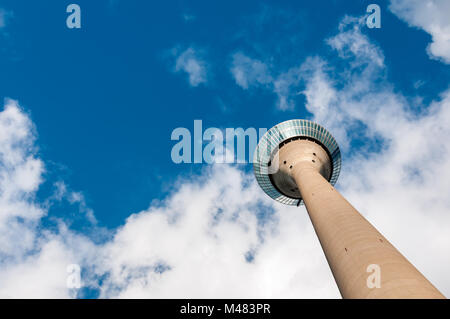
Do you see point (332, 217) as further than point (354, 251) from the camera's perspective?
Yes

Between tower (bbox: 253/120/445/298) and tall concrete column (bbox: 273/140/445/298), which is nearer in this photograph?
tall concrete column (bbox: 273/140/445/298)

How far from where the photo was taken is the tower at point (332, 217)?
1422 centimetres

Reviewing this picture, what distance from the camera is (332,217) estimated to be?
827 inches

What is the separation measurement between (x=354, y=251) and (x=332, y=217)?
402 cm

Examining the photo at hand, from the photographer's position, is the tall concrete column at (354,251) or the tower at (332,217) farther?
the tower at (332,217)

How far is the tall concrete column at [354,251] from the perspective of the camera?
13742 millimetres

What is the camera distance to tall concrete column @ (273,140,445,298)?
13742mm

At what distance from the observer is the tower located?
14.2 m
